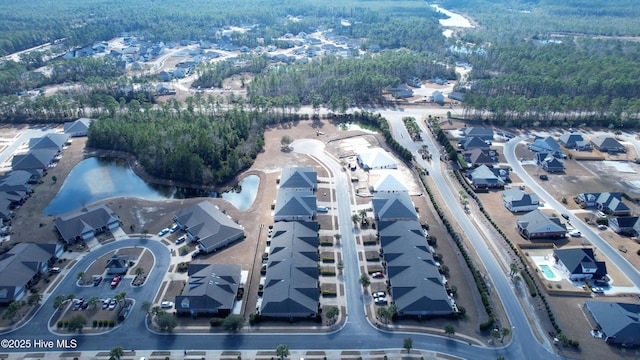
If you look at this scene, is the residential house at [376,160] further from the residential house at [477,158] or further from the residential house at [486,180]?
the residential house at [477,158]

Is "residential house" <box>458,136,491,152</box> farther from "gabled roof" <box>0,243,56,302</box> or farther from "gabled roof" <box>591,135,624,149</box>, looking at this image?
"gabled roof" <box>0,243,56,302</box>

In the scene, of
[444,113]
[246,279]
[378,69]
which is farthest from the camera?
[378,69]

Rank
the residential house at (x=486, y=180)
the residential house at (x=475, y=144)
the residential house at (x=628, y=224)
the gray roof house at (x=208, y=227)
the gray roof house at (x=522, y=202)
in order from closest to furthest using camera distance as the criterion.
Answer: the gray roof house at (x=208, y=227)
the residential house at (x=628, y=224)
the gray roof house at (x=522, y=202)
the residential house at (x=486, y=180)
the residential house at (x=475, y=144)

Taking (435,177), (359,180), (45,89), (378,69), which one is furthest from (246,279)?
(45,89)

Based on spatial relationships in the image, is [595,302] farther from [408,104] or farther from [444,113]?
[408,104]

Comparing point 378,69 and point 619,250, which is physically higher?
point 378,69

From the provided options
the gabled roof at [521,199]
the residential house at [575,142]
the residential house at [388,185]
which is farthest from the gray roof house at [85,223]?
the residential house at [575,142]

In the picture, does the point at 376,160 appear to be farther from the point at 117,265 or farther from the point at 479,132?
the point at 117,265

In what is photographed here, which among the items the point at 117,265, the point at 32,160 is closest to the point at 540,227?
the point at 117,265
